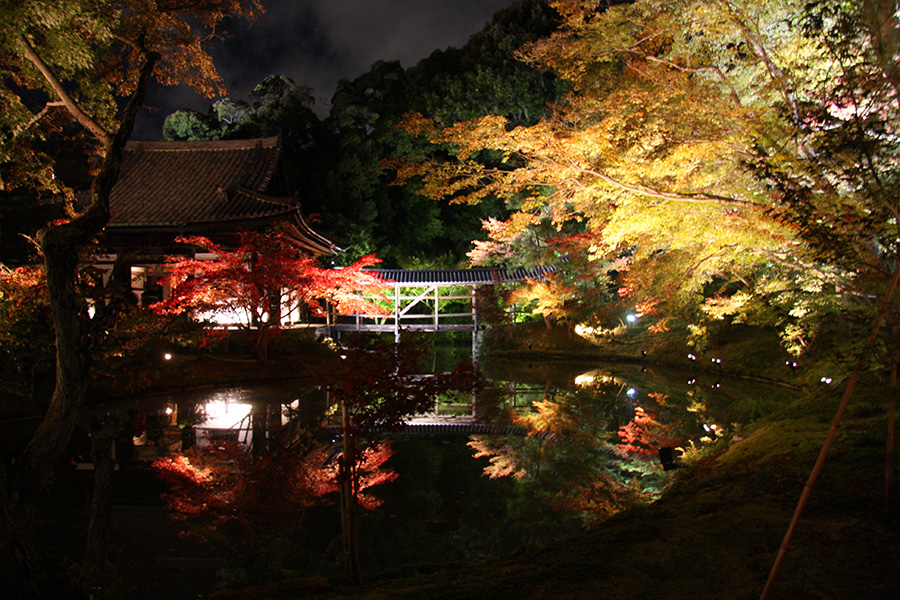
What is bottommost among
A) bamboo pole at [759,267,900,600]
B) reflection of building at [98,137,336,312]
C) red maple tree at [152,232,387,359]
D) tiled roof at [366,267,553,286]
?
bamboo pole at [759,267,900,600]

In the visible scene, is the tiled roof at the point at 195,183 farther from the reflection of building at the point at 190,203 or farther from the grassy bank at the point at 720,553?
the grassy bank at the point at 720,553

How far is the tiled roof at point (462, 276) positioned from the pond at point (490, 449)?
575 centimetres

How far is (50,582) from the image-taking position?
2.95 meters

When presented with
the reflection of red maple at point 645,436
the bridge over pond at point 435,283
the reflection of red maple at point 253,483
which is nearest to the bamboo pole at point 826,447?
the reflection of red maple at point 253,483

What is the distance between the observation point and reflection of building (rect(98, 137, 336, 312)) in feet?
46.0

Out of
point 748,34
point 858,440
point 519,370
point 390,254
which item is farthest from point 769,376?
point 390,254

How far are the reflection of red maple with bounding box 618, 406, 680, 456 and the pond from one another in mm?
18

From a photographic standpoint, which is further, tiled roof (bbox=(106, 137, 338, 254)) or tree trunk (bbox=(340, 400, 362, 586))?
tiled roof (bbox=(106, 137, 338, 254))

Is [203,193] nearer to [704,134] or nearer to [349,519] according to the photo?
[704,134]

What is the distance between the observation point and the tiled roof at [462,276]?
61.0ft

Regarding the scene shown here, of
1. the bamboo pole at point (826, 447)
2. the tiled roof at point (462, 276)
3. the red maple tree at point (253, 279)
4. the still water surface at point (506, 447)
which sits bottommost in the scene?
the still water surface at point (506, 447)

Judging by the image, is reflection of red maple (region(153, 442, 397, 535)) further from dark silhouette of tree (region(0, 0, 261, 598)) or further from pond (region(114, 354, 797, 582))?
dark silhouette of tree (region(0, 0, 261, 598))

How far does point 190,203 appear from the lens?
15.2m

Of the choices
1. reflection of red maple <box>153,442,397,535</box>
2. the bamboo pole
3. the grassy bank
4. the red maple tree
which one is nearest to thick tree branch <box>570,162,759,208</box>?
the grassy bank
